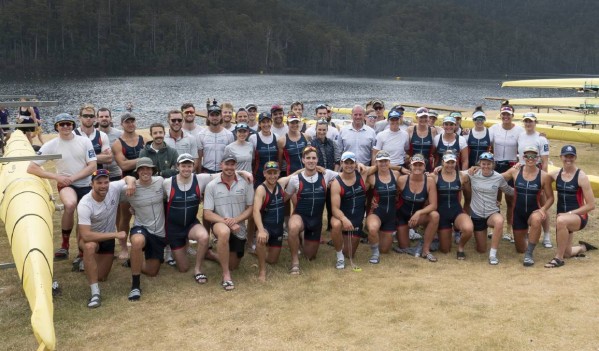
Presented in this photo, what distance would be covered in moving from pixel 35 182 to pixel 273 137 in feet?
8.82

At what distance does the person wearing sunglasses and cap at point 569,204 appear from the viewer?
5.28m

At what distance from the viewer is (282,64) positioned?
94.9 metres

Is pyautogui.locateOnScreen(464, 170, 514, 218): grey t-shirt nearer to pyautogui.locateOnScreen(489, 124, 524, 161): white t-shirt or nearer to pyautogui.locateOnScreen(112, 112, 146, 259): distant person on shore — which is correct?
pyautogui.locateOnScreen(489, 124, 524, 161): white t-shirt

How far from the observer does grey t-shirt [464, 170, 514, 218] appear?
569cm

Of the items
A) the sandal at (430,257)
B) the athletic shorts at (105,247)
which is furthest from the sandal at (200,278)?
the sandal at (430,257)

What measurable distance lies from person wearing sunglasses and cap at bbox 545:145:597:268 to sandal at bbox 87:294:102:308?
448 cm

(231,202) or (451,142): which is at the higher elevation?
(451,142)

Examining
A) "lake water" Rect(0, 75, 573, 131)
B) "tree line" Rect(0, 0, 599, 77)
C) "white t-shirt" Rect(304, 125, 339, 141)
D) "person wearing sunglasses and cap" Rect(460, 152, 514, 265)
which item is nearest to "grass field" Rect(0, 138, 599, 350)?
"person wearing sunglasses and cap" Rect(460, 152, 514, 265)

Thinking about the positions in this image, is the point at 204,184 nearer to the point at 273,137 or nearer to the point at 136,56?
the point at 273,137

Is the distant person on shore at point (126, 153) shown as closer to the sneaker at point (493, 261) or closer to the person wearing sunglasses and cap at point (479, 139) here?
the sneaker at point (493, 261)

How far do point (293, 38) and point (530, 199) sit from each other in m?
98.5

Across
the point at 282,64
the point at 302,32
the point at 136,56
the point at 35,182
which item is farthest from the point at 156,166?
the point at 302,32

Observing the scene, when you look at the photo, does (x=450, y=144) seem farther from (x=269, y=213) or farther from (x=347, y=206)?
(x=269, y=213)

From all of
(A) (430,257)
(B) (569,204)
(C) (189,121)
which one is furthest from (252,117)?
(B) (569,204)
